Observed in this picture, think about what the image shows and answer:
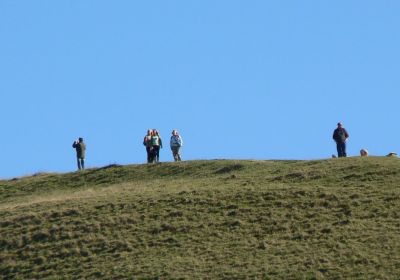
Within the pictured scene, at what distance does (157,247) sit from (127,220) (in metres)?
3.89

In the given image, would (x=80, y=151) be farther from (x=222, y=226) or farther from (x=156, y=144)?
(x=222, y=226)

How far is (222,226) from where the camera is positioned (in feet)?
161

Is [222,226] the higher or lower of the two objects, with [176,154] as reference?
lower

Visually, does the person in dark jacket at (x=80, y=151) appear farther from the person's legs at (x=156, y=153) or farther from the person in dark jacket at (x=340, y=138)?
the person in dark jacket at (x=340, y=138)

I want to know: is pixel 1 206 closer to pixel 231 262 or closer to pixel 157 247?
pixel 157 247

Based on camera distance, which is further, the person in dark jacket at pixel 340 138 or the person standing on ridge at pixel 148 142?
the person standing on ridge at pixel 148 142

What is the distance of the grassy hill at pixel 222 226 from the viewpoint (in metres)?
44.2

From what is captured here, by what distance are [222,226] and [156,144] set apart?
15477 millimetres

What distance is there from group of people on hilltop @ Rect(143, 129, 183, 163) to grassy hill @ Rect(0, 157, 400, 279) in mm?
3832

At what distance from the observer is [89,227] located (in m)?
50.3

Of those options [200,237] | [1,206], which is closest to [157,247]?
[200,237]

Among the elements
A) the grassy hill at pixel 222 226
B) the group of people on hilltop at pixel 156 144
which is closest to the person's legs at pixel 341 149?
the grassy hill at pixel 222 226

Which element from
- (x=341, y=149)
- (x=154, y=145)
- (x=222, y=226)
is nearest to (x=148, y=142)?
(x=154, y=145)

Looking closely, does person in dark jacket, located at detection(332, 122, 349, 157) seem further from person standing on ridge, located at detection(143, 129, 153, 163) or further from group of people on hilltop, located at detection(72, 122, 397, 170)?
person standing on ridge, located at detection(143, 129, 153, 163)
